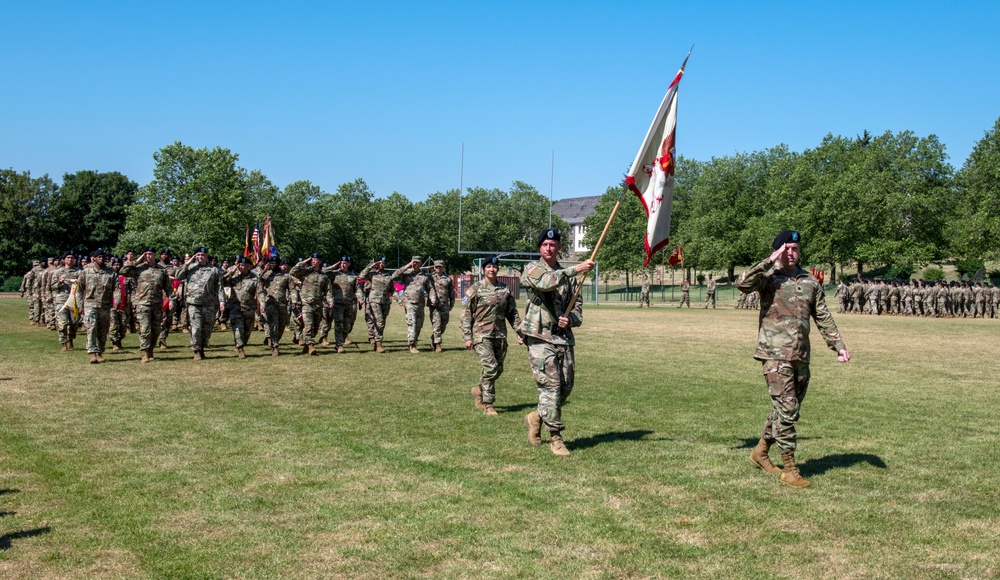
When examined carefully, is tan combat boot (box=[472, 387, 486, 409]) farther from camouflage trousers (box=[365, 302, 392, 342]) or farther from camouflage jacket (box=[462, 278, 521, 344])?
camouflage trousers (box=[365, 302, 392, 342])

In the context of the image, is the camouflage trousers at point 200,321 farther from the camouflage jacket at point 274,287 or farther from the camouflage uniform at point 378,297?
the camouflage uniform at point 378,297

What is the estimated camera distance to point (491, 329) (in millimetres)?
12508

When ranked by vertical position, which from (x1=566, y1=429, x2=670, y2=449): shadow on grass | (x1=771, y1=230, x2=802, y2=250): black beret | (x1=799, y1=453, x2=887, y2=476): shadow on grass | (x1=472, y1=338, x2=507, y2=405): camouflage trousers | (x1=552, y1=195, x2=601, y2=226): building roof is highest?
(x1=552, y1=195, x2=601, y2=226): building roof

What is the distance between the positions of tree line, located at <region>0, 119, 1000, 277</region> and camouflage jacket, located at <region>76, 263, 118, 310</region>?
49.4m

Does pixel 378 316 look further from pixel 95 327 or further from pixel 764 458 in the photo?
pixel 764 458

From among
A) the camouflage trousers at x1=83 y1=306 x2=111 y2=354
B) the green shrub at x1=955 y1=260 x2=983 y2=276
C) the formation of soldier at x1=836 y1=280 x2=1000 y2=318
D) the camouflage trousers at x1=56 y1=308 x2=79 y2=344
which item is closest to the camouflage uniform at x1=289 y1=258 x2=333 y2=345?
the camouflage trousers at x1=83 y1=306 x2=111 y2=354

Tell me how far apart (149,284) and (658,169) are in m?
12.3

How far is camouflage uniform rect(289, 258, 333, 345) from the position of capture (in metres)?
19.9

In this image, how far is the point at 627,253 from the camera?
88.8m

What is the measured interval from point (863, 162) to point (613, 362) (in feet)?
215

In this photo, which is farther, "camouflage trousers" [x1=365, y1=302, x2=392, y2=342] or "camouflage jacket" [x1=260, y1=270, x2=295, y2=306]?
"camouflage trousers" [x1=365, y1=302, x2=392, y2=342]

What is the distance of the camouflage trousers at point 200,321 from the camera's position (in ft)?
58.7

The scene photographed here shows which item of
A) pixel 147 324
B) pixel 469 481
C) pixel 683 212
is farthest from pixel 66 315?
pixel 683 212

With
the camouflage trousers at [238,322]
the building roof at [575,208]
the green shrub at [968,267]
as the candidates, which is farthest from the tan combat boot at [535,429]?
the building roof at [575,208]
